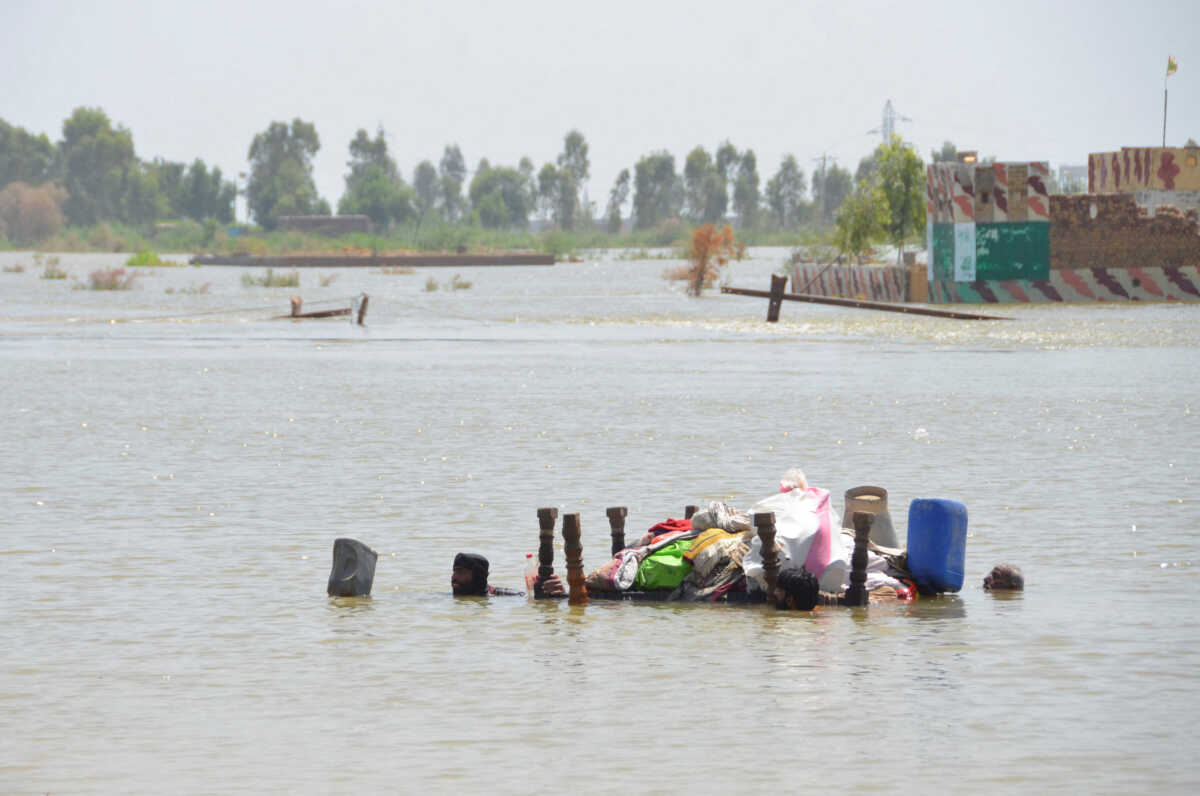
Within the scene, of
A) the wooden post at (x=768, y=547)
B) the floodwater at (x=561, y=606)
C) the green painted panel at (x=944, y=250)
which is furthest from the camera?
the green painted panel at (x=944, y=250)

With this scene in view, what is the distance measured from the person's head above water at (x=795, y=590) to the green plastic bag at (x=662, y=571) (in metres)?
0.81

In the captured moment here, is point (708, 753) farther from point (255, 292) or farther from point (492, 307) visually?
point (255, 292)

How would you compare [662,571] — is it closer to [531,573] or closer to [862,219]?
[531,573]

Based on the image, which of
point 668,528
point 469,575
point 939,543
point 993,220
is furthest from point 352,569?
point 993,220

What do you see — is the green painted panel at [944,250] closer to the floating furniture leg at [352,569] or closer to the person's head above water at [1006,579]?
the person's head above water at [1006,579]

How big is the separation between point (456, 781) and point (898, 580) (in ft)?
17.3

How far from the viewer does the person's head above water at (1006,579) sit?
495 inches

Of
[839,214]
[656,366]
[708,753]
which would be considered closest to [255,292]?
[839,214]

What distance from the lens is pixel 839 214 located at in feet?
249

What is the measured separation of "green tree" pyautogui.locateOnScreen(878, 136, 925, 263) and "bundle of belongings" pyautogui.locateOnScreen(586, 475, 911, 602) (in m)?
63.6

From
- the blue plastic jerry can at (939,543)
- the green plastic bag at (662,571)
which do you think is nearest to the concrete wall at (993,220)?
the blue plastic jerry can at (939,543)

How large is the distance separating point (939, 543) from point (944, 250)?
45.9m

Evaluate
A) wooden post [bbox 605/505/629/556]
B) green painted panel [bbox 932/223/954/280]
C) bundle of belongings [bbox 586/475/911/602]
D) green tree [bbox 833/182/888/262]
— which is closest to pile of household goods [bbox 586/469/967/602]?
bundle of belongings [bbox 586/475/911/602]

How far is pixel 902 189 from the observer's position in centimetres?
7544
